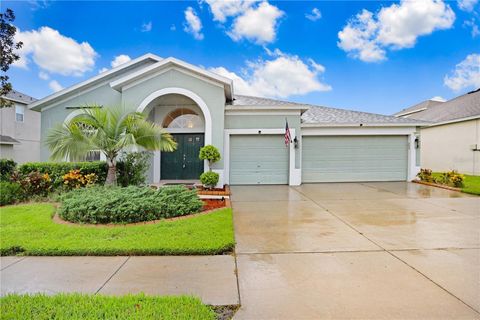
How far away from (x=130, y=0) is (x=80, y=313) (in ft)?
32.6

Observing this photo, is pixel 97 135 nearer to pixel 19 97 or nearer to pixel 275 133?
pixel 275 133

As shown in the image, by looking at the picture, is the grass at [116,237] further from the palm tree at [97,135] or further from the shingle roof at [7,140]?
the shingle roof at [7,140]

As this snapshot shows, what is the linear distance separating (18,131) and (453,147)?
32.0 metres

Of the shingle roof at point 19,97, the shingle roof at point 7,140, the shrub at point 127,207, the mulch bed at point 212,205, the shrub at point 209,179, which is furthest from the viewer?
the shingle roof at point 19,97

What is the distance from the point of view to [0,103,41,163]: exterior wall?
56.2 ft

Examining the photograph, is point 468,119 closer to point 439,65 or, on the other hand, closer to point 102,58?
point 439,65

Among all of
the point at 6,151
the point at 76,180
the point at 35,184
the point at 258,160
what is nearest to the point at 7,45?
the point at 35,184

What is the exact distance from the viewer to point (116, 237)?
189 inches

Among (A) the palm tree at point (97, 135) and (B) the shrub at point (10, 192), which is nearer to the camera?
(B) the shrub at point (10, 192)

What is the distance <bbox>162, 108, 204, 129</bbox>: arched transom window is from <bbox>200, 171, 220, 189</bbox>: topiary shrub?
3595 millimetres

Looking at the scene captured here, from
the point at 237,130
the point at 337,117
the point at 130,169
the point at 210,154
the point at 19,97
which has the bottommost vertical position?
the point at 130,169

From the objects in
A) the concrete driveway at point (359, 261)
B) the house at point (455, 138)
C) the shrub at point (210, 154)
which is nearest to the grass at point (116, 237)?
the concrete driveway at point (359, 261)

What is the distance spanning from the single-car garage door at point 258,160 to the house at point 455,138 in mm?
9924

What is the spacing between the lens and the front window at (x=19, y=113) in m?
17.9
